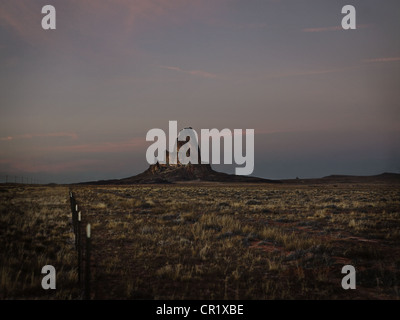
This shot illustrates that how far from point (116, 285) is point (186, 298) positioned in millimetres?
1705

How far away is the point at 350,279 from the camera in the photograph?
21.7 ft

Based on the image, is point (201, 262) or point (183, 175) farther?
point (183, 175)

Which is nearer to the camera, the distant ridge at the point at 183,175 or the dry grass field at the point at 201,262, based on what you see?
the dry grass field at the point at 201,262

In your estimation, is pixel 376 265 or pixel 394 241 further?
pixel 394 241

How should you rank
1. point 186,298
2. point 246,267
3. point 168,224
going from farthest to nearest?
1. point 168,224
2. point 246,267
3. point 186,298

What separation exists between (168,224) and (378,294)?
10013 millimetres

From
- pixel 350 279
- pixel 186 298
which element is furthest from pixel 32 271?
pixel 350 279

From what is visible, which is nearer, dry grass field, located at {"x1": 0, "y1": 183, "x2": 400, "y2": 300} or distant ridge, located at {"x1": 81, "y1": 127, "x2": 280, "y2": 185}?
dry grass field, located at {"x1": 0, "y1": 183, "x2": 400, "y2": 300}

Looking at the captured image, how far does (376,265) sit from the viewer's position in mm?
7973

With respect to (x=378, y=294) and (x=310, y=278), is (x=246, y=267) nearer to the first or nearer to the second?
(x=310, y=278)
